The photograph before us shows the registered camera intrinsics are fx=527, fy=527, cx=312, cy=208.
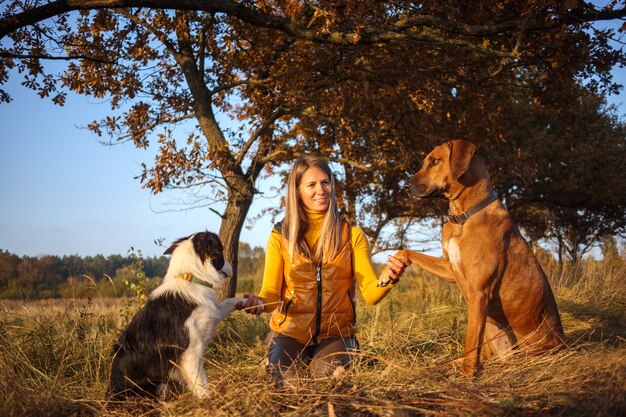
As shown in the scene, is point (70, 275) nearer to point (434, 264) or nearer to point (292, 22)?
point (292, 22)

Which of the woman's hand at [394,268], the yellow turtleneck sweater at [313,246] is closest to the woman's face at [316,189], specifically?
the yellow turtleneck sweater at [313,246]

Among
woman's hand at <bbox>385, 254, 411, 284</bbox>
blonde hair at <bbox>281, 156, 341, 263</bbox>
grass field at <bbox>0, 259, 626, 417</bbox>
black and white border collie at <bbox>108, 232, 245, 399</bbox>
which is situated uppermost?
blonde hair at <bbox>281, 156, 341, 263</bbox>

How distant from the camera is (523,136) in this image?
1755 centimetres

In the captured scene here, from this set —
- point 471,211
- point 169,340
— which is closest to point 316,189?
point 471,211

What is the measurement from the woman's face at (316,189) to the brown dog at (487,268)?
721 millimetres

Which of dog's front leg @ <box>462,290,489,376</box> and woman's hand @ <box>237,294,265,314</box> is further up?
woman's hand @ <box>237,294,265,314</box>

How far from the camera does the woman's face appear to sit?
416 cm

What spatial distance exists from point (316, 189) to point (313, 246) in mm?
455

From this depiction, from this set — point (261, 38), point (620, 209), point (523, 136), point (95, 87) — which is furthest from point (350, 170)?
point (620, 209)

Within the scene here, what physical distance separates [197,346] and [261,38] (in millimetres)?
6114

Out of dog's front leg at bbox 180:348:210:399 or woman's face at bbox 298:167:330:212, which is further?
woman's face at bbox 298:167:330:212

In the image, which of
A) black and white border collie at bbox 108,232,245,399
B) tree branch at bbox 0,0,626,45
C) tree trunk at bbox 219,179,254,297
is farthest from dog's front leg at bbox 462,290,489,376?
tree trunk at bbox 219,179,254,297

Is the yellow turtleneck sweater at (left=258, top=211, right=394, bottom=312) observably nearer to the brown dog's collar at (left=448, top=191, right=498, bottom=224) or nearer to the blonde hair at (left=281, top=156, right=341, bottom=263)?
the blonde hair at (left=281, top=156, right=341, bottom=263)

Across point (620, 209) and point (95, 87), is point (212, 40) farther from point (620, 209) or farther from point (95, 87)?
point (620, 209)
